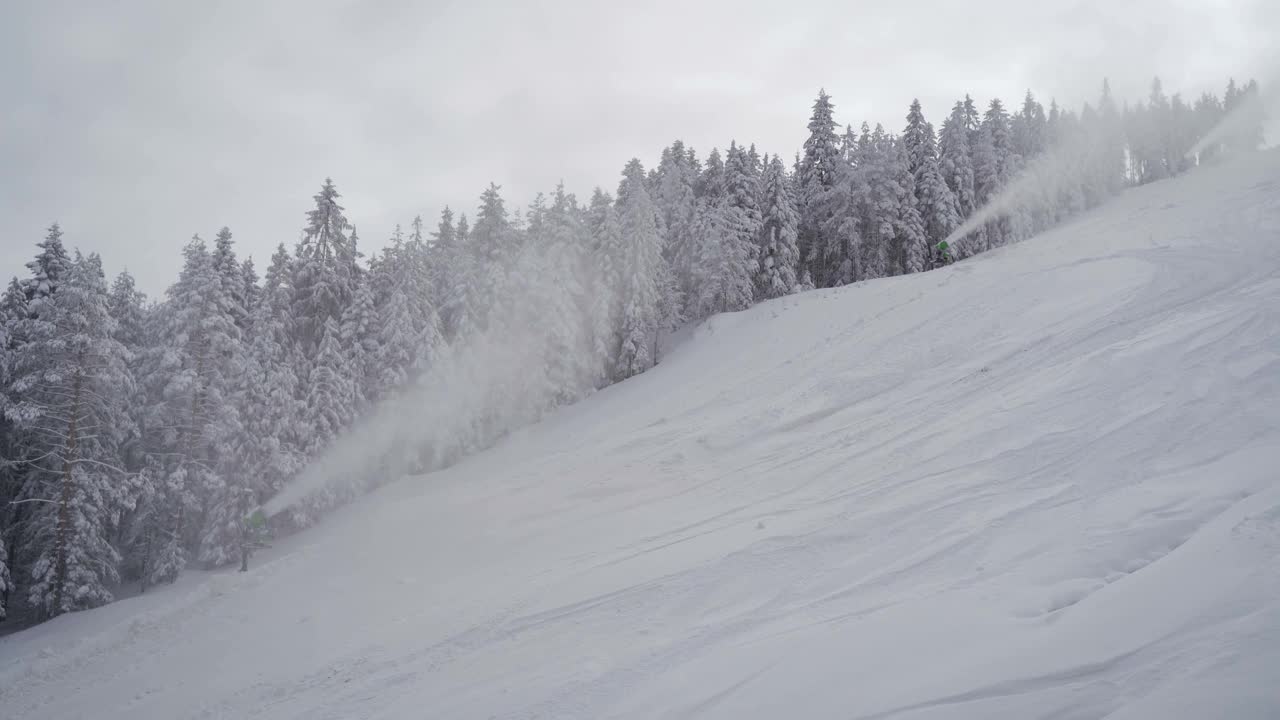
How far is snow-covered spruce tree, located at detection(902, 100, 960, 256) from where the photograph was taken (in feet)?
142

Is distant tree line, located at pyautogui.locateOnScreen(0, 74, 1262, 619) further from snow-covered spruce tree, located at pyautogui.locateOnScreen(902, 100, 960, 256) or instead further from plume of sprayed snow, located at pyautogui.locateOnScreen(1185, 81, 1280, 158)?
plume of sprayed snow, located at pyautogui.locateOnScreen(1185, 81, 1280, 158)

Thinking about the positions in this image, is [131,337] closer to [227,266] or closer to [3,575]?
[227,266]

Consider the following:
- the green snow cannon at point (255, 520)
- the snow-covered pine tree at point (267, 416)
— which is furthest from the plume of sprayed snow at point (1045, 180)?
the green snow cannon at point (255, 520)

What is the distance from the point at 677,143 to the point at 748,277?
2155cm

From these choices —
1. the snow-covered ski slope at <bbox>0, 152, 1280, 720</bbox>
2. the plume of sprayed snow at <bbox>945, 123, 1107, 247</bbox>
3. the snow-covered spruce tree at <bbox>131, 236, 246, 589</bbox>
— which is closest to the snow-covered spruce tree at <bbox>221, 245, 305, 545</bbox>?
the snow-covered spruce tree at <bbox>131, 236, 246, 589</bbox>

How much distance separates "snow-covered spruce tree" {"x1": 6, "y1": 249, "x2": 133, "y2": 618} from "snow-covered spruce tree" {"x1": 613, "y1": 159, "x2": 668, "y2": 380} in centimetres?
2127

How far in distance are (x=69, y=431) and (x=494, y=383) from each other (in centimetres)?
1492

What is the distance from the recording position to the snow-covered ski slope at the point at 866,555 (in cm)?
523

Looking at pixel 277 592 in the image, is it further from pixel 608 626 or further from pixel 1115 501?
pixel 1115 501

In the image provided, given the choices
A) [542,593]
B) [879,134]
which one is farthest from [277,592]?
[879,134]

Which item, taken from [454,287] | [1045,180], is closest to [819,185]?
[1045,180]

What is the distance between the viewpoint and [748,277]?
37844mm

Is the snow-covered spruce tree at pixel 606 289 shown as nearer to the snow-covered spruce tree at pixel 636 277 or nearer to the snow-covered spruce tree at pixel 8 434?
the snow-covered spruce tree at pixel 636 277

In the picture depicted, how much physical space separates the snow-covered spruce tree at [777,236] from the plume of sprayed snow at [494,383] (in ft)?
44.2
